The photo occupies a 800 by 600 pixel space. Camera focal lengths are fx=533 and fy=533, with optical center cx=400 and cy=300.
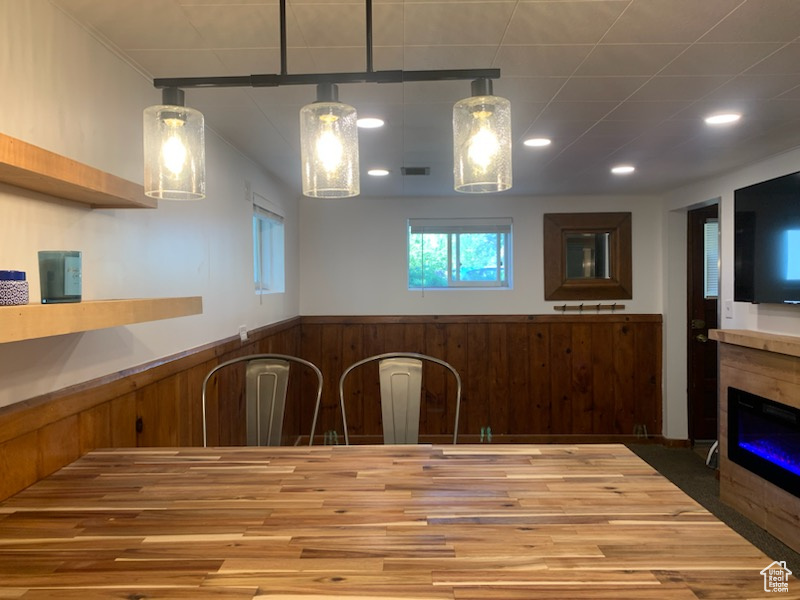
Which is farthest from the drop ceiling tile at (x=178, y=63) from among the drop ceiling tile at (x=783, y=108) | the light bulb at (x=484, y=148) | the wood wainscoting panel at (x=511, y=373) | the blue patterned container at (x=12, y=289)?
the wood wainscoting panel at (x=511, y=373)

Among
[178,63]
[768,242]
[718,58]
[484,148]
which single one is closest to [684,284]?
[768,242]

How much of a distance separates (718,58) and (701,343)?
335 cm

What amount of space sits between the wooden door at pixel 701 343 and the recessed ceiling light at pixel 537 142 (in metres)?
2.32

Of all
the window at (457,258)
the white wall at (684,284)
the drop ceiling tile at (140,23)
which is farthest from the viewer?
the window at (457,258)

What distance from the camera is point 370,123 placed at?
2.53 metres

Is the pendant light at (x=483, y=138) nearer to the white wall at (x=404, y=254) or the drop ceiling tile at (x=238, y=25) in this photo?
the drop ceiling tile at (x=238, y=25)

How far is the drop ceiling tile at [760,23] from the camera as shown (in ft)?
4.94

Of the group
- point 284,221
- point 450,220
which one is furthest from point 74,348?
point 450,220

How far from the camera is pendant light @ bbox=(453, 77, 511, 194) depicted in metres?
1.12

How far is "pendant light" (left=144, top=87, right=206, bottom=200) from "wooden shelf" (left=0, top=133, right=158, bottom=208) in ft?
0.83

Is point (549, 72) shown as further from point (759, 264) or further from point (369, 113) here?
point (759, 264)

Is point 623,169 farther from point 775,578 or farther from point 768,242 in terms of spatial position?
point 775,578

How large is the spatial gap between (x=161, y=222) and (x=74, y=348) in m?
0.75

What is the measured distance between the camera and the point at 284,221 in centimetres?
425
